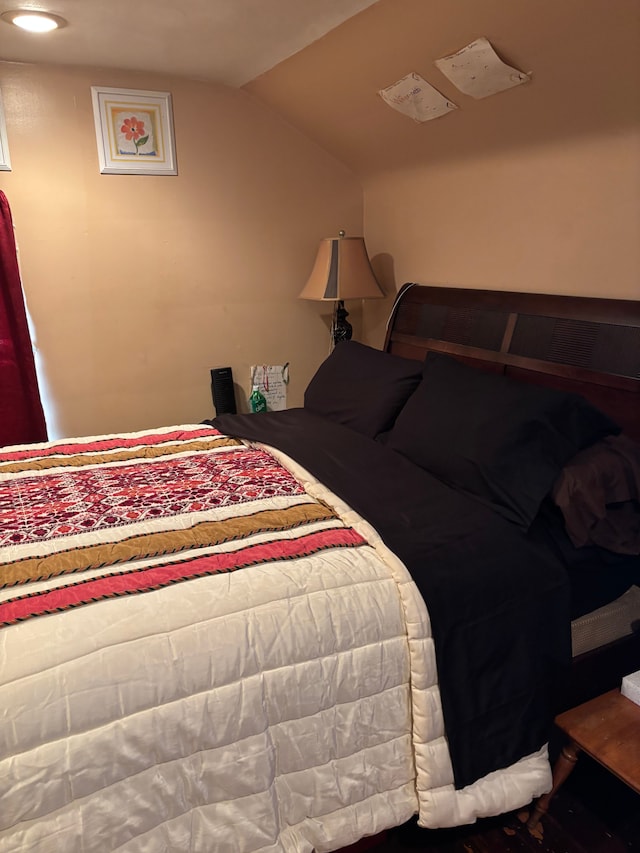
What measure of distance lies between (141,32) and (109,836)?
8.16 feet

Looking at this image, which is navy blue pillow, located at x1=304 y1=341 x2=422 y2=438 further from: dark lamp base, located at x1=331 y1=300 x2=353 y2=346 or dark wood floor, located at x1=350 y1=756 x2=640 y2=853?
dark wood floor, located at x1=350 y1=756 x2=640 y2=853

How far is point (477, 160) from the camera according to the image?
2510mm

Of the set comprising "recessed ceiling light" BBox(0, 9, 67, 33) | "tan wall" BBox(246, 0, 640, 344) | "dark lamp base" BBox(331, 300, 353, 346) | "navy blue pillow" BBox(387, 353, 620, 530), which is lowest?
"navy blue pillow" BBox(387, 353, 620, 530)

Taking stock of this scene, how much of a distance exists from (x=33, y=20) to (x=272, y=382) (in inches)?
73.6

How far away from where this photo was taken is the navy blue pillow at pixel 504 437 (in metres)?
1.70

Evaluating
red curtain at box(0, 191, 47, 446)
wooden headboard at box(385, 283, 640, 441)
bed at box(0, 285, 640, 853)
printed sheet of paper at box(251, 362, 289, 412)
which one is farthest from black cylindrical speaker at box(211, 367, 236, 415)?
bed at box(0, 285, 640, 853)

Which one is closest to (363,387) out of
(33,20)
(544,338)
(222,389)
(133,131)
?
(544,338)

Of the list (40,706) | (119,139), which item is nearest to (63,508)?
(40,706)

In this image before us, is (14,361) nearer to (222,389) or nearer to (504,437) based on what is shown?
(222,389)

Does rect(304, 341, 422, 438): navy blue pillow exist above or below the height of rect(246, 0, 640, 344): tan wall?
below

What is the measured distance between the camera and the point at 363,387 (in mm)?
2516

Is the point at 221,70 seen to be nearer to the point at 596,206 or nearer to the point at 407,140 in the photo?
the point at 407,140

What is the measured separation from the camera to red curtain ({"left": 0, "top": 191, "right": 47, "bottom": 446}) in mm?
2678

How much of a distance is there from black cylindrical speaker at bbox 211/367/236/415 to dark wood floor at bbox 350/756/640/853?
2.12 metres
